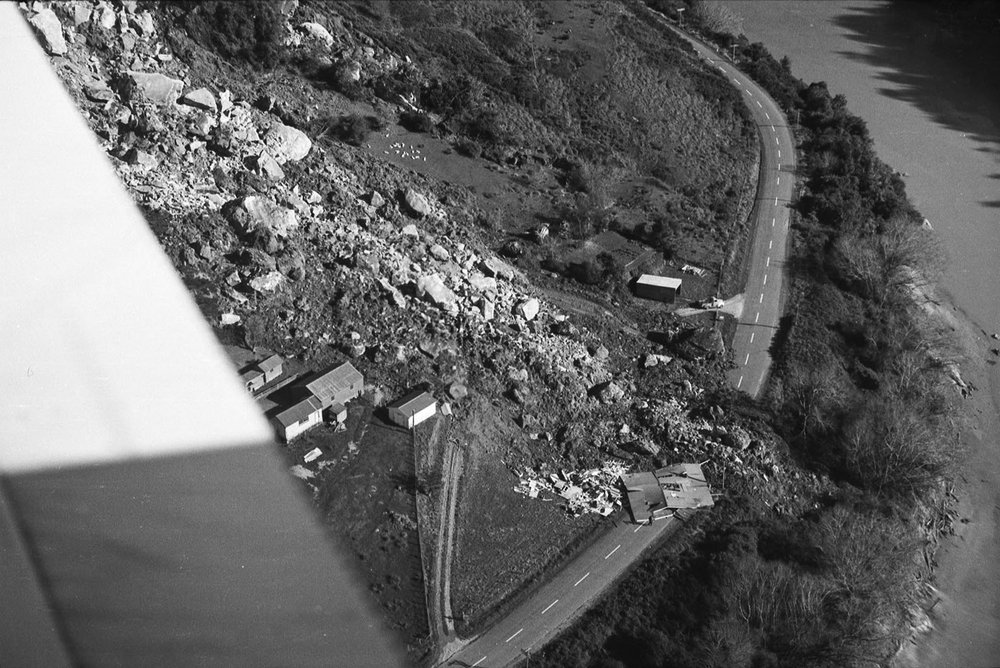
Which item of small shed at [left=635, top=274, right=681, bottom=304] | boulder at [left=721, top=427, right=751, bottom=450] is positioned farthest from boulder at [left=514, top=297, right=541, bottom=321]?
boulder at [left=721, top=427, right=751, bottom=450]

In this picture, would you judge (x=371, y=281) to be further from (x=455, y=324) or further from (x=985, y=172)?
(x=985, y=172)

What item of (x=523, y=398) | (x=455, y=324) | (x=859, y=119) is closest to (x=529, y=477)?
(x=523, y=398)

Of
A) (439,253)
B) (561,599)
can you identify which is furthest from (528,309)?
(561,599)

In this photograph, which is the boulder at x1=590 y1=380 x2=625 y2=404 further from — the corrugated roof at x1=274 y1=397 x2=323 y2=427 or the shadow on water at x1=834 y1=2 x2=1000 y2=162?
the shadow on water at x1=834 y1=2 x2=1000 y2=162

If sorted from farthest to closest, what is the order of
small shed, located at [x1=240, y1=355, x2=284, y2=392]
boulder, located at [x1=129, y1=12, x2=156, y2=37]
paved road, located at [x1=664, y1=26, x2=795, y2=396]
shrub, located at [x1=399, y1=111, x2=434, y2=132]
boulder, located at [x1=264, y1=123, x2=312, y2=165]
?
shrub, located at [x1=399, y1=111, x2=434, y2=132] → boulder, located at [x1=129, y1=12, x2=156, y2=37] → boulder, located at [x1=264, y1=123, x2=312, y2=165] → paved road, located at [x1=664, y1=26, x2=795, y2=396] → small shed, located at [x1=240, y1=355, x2=284, y2=392]

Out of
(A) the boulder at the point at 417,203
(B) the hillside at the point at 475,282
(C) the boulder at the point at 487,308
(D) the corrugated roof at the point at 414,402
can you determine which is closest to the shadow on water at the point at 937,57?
(B) the hillside at the point at 475,282

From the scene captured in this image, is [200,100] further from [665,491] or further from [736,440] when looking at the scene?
[736,440]
